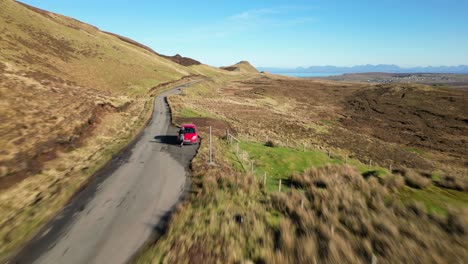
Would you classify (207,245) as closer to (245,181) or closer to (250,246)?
(250,246)

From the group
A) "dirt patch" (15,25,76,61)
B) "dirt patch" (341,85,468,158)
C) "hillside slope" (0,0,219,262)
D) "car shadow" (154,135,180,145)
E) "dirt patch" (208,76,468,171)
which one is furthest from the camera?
"dirt patch" (15,25,76,61)

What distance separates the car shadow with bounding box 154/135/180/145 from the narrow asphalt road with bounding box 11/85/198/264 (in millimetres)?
4078

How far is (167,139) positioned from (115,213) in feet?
45.1

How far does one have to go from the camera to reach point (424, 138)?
136 feet

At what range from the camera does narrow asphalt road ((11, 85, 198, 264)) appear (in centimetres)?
884

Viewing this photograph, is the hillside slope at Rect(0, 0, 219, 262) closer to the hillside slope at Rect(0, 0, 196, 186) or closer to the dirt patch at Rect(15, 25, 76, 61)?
the hillside slope at Rect(0, 0, 196, 186)

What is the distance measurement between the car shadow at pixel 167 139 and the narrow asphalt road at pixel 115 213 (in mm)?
4078

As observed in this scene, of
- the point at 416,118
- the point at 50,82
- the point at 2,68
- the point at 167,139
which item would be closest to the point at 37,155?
the point at 167,139

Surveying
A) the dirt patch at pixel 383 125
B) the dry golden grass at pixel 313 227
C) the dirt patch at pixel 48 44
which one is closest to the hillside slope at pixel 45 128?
the dirt patch at pixel 48 44

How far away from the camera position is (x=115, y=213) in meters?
11.4

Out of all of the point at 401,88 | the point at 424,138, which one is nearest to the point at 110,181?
the point at 424,138

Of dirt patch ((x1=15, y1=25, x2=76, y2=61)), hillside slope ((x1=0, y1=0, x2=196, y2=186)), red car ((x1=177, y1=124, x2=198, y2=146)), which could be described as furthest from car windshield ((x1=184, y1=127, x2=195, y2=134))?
dirt patch ((x1=15, y1=25, x2=76, y2=61))

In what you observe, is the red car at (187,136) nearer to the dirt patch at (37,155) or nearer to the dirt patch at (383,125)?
the dirt patch at (37,155)

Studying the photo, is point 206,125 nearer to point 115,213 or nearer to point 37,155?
point 37,155
